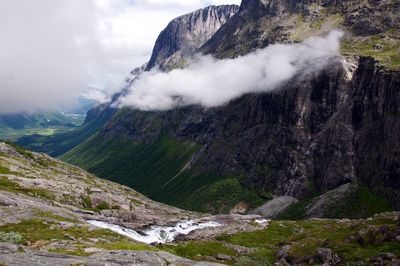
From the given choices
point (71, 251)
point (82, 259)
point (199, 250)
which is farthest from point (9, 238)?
point (199, 250)

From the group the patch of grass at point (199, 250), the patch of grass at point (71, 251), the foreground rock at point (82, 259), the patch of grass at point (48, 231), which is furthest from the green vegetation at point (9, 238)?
the patch of grass at point (199, 250)

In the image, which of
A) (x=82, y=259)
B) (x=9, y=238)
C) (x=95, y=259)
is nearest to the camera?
(x=82, y=259)

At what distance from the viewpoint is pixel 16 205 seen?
644ft

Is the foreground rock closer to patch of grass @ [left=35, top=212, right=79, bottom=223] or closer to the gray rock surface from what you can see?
the gray rock surface

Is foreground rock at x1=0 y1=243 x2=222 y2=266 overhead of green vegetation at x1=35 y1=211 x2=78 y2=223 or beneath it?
overhead

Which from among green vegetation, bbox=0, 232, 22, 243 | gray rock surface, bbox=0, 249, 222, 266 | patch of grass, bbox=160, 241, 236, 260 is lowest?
patch of grass, bbox=160, 241, 236, 260

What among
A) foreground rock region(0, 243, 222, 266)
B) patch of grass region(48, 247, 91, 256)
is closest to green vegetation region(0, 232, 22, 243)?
patch of grass region(48, 247, 91, 256)

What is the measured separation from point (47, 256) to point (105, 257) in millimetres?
12020

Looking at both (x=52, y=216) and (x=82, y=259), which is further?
(x=52, y=216)

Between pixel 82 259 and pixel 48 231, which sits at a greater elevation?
pixel 82 259

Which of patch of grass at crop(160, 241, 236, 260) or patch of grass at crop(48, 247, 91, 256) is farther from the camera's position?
patch of grass at crop(160, 241, 236, 260)

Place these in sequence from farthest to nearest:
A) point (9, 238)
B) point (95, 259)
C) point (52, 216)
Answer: point (52, 216), point (9, 238), point (95, 259)

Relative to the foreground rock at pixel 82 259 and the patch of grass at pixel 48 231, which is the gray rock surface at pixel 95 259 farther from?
the patch of grass at pixel 48 231

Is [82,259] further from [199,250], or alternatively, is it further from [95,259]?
[199,250]
